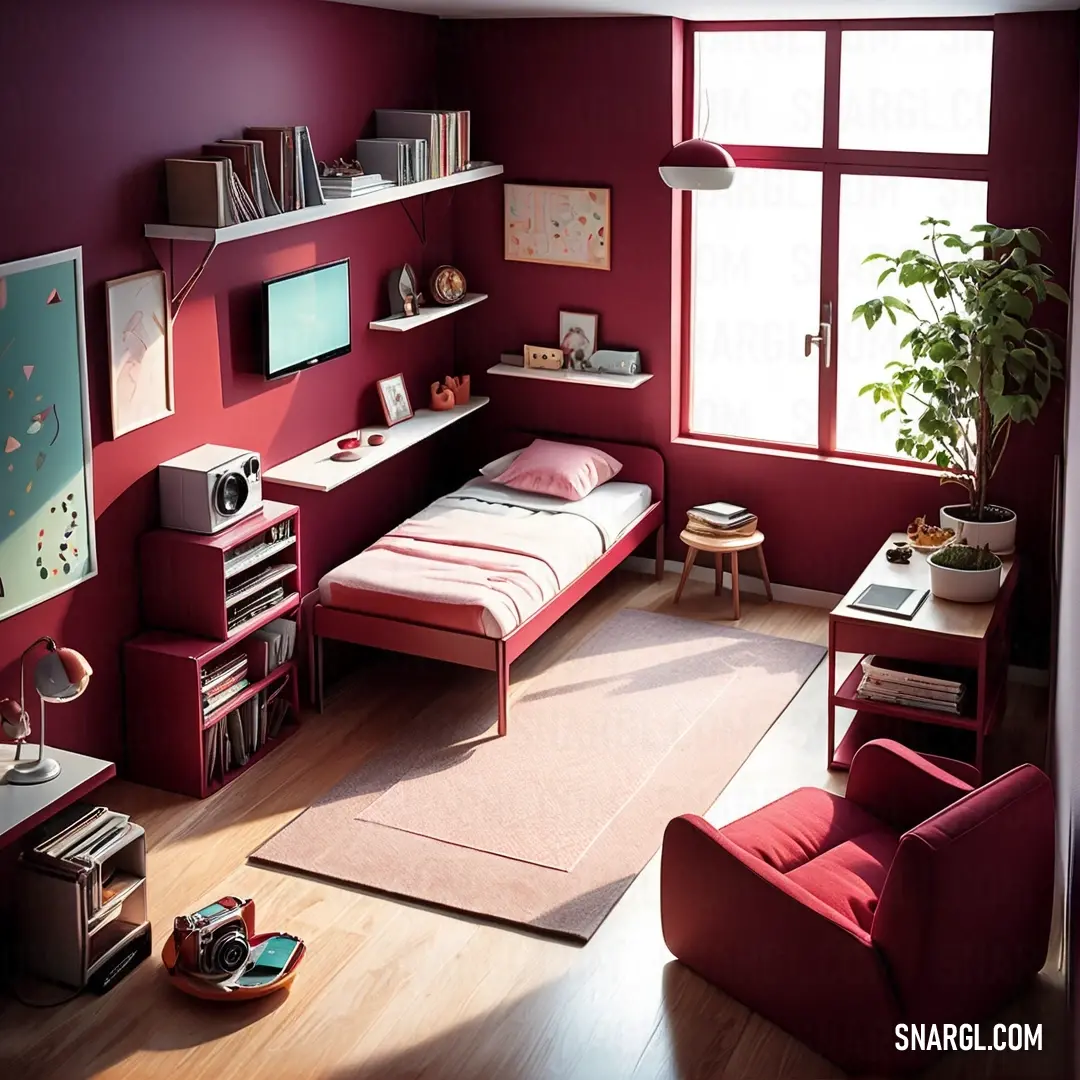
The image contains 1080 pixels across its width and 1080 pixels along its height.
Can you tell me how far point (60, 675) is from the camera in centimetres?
387

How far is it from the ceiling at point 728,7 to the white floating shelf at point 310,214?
0.67m

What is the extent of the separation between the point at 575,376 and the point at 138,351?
240cm

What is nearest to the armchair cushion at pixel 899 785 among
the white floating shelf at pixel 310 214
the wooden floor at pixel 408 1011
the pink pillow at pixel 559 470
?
the wooden floor at pixel 408 1011

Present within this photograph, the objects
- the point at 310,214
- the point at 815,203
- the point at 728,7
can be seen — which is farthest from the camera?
the point at 815,203

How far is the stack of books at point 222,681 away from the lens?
4.97 meters

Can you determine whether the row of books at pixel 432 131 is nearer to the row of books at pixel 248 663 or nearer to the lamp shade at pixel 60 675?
the row of books at pixel 248 663

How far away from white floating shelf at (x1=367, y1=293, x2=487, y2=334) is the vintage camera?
2.84 m

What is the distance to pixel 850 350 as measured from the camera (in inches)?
249

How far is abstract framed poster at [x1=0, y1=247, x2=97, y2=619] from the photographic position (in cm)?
426

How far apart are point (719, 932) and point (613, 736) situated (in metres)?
1.58

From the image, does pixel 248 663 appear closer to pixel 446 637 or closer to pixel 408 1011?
pixel 446 637

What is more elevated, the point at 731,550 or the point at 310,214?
the point at 310,214

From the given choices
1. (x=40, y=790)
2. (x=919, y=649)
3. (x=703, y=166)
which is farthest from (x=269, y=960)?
(x=703, y=166)

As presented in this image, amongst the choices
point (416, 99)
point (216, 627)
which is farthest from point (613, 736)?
point (416, 99)
